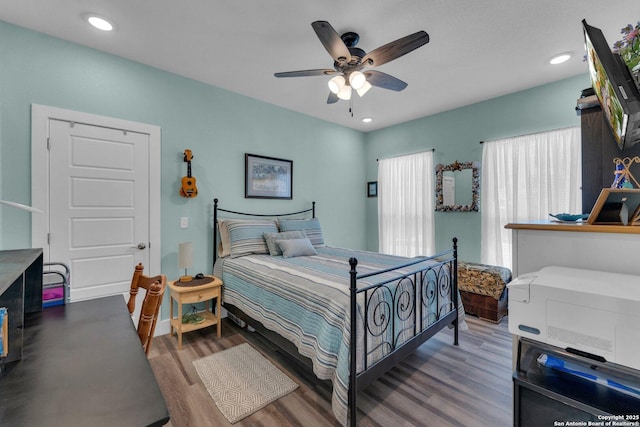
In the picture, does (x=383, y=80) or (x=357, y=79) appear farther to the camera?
(x=383, y=80)

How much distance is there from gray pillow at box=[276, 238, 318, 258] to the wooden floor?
913mm

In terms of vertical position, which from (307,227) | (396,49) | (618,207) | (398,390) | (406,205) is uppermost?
(396,49)

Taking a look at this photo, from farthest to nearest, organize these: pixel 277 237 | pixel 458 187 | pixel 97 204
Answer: pixel 458 187 < pixel 277 237 < pixel 97 204

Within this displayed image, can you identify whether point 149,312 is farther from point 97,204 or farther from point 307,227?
point 307,227

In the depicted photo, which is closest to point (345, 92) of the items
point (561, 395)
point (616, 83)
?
point (616, 83)

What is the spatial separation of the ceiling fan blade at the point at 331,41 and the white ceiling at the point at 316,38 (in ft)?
1.03

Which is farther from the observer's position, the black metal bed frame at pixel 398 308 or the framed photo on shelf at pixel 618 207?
the black metal bed frame at pixel 398 308

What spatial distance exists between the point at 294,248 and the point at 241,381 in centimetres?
137

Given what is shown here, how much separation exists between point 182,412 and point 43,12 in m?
3.02

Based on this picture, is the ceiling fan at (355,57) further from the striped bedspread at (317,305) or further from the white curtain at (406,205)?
the white curtain at (406,205)

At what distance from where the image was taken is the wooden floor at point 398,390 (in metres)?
1.70

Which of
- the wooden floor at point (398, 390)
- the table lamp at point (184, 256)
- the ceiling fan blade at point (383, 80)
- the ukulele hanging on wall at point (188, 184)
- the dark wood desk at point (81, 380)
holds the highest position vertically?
the ceiling fan blade at point (383, 80)

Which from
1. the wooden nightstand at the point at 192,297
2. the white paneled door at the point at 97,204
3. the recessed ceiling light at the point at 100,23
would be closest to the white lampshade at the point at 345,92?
the recessed ceiling light at the point at 100,23

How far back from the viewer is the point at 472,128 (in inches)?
148
